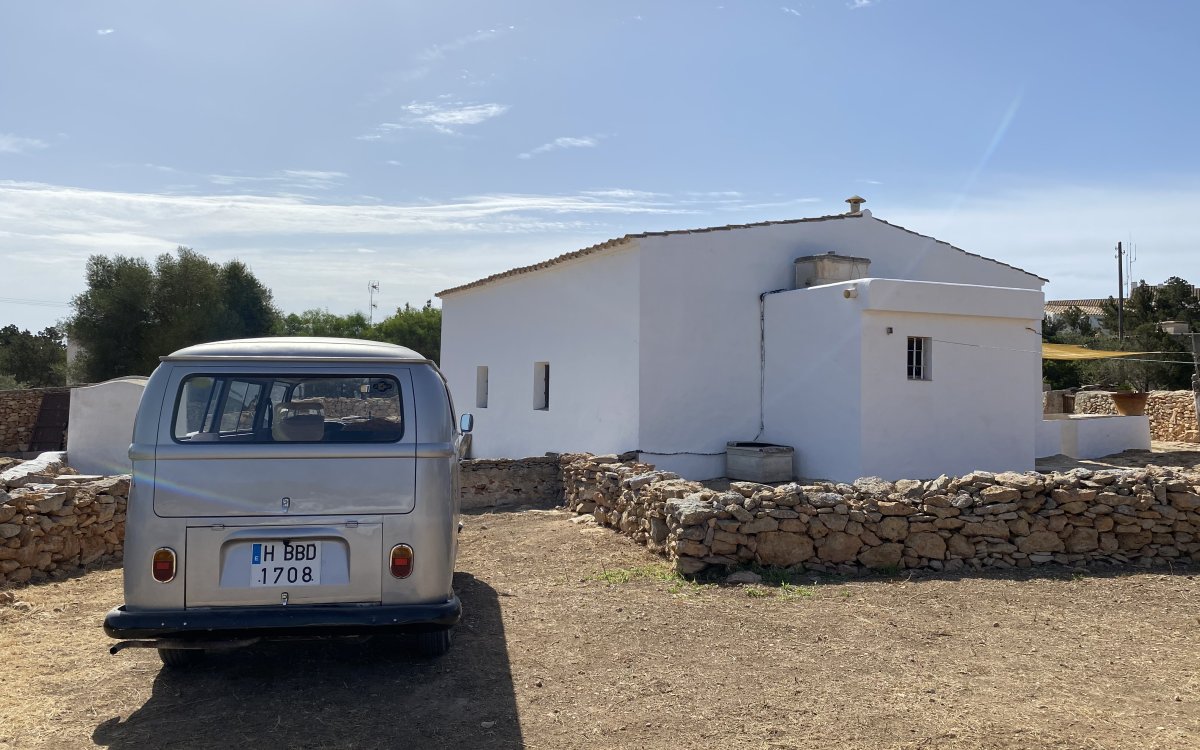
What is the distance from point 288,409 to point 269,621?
44.1 inches

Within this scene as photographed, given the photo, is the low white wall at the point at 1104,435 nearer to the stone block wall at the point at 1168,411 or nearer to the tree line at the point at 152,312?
the stone block wall at the point at 1168,411

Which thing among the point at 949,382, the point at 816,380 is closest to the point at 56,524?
the point at 816,380

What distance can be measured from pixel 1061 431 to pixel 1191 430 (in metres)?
7.45

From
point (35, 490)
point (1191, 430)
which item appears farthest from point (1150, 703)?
point (1191, 430)

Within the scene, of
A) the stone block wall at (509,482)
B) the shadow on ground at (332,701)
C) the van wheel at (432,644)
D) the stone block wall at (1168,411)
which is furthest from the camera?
the stone block wall at (1168,411)

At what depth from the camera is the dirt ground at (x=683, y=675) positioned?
3.98 metres

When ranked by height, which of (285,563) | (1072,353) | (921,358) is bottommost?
(285,563)

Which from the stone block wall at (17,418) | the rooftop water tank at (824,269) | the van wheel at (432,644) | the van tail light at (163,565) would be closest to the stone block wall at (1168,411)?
the rooftop water tank at (824,269)

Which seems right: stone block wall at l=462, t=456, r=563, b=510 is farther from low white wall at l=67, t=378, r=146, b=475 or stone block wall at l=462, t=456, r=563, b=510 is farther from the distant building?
the distant building

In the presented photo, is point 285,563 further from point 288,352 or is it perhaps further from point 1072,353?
point 1072,353

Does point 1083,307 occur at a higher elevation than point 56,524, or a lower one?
higher

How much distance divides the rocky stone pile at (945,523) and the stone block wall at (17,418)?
22.4 metres

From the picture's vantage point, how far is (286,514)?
13.8 ft

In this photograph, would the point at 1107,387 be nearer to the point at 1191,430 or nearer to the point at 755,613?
the point at 1191,430
